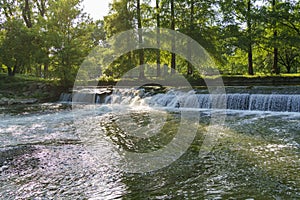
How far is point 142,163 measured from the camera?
463cm

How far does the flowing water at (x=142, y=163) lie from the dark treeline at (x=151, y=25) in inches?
411

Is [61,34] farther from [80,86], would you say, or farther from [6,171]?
[6,171]

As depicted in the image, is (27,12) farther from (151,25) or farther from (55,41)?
(151,25)

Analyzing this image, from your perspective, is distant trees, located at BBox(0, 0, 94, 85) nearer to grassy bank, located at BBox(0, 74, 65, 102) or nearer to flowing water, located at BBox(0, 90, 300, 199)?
grassy bank, located at BBox(0, 74, 65, 102)

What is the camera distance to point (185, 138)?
6.40m

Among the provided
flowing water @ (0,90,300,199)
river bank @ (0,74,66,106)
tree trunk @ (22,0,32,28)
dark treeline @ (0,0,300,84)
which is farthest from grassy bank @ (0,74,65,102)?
flowing water @ (0,90,300,199)

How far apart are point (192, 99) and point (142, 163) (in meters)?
8.49

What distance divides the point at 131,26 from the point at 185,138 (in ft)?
52.8

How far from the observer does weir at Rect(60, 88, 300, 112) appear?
10305 millimetres

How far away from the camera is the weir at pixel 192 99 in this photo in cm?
1030

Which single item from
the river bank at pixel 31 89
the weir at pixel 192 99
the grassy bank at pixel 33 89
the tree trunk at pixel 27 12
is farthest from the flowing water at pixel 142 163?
the tree trunk at pixel 27 12

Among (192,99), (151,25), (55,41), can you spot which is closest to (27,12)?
(55,41)

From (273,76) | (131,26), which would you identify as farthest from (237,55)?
(131,26)

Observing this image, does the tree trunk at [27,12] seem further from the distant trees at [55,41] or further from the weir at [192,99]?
the weir at [192,99]
